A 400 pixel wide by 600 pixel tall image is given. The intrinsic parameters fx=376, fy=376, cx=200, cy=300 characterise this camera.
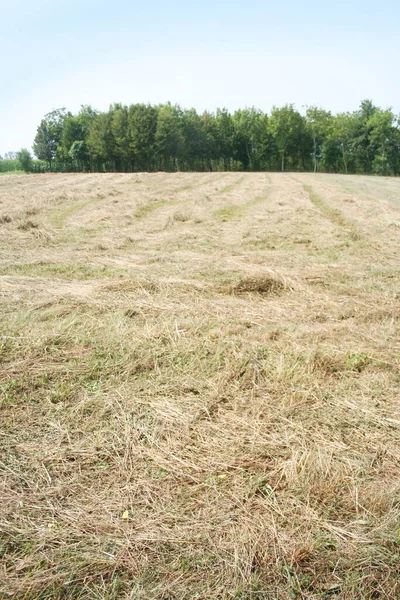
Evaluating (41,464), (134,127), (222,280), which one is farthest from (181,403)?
(134,127)

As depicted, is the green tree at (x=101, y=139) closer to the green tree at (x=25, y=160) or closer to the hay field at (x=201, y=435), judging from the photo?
the green tree at (x=25, y=160)

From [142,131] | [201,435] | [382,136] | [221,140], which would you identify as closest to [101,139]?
[142,131]

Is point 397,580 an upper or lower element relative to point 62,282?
lower

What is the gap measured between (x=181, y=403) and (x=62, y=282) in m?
3.57

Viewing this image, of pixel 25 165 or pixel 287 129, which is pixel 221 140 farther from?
pixel 25 165

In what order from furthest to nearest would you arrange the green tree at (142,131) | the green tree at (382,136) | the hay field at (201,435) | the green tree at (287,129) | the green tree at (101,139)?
the green tree at (287,129) < the green tree at (101,139) < the green tree at (142,131) < the green tree at (382,136) < the hay field at (201,435)

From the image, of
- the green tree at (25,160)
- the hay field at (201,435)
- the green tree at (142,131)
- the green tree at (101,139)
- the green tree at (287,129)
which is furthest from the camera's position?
the green tree at (25,160)

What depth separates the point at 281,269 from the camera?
615 cm

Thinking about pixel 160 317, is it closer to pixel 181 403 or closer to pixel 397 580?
pixel 181 403

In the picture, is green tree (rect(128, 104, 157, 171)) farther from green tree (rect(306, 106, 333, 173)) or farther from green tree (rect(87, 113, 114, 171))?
green tree (rect(306, 106, 333, 173))

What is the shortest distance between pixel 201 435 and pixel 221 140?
6751 centimetres

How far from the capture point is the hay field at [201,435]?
1810mm

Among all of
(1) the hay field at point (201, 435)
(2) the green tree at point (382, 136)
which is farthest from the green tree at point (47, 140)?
(1) the hay field at point (201, 435)

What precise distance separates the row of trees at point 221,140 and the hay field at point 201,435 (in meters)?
53.6
